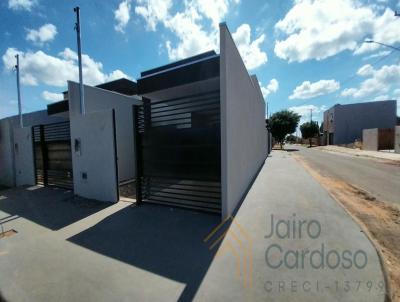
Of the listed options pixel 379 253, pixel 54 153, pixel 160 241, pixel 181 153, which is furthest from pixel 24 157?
pixel 379 253

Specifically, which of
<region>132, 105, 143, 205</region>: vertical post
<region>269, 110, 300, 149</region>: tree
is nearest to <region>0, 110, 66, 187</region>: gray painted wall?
<region>132, 105, 143, 205</region>: vertical post

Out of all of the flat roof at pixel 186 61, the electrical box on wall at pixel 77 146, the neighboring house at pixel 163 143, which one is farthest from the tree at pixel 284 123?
the electrical box on wall at pixel 77 146

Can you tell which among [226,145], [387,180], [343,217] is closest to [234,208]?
→ [226,145]

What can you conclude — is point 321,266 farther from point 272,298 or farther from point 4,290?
point 4,290

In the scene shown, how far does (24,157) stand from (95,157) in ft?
18.3

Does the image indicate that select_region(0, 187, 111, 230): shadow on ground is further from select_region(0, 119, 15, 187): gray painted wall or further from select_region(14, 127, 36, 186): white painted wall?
select_region(0, 119, 15, 187): gray painted wall

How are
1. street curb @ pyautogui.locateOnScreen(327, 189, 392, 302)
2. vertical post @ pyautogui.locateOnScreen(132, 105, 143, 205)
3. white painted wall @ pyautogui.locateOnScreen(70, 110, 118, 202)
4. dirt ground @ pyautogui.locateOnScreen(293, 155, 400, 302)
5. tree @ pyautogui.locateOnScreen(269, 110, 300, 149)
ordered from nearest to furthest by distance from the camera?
street curb @ pyautogui.locateOnScreen(327, 189, 392, 302), dirt ground @ pyautogui.locateOnScreen(293, 155, 400, 302), vertical post @ pyautogui.locateOnScreen(132, 105, 143, 205), white painted wall @ pyautogui.locateOnScreen(70, 110, 118, 202), tree @ pyautogui.locateOnScreen(269, 110, 300, 149)

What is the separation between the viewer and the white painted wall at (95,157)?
5473mm

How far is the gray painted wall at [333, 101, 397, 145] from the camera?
3384cm

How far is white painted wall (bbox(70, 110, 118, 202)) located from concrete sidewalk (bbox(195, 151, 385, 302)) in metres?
3.76

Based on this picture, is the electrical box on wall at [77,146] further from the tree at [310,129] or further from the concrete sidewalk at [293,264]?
the tree at [310,129]

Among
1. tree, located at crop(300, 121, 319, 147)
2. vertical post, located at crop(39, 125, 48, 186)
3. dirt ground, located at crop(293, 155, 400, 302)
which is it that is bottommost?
dirt ground, located at crop(293, 155, 400, 302)

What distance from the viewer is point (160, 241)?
10.9 feet

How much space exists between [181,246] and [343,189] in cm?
640
